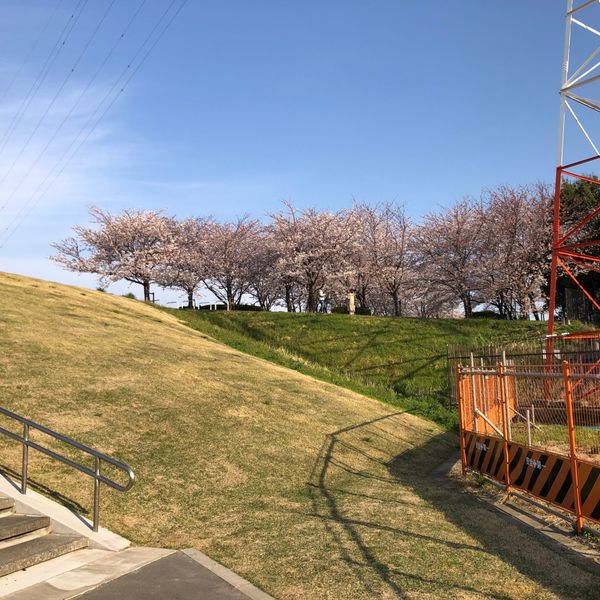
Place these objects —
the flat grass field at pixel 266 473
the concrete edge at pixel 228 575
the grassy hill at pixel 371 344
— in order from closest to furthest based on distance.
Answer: the concrete edge at pixel 228 575 < the flat grass field at pixel 266 473 < the grassy hill at pixel 371 344

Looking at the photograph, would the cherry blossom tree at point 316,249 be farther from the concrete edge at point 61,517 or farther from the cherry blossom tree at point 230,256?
the concrete edge at point 61,517

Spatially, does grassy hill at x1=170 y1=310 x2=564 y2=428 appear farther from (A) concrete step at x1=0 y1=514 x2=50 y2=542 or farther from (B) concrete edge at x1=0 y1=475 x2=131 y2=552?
(A) concrete step at x1=0 y1=514 x2=50 y2=542

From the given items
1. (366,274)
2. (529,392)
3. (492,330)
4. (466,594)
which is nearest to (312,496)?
(466,594)

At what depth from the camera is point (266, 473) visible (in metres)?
10.0

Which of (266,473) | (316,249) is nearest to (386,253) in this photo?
(316,249)

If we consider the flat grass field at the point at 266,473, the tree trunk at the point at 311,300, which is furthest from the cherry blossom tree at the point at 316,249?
the flat grass field at the point at 266,473

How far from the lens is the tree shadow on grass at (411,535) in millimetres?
5898

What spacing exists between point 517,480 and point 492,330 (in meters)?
24.7

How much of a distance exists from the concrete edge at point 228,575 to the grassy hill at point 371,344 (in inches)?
539

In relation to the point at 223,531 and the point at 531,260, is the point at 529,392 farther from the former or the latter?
the point at 531,260

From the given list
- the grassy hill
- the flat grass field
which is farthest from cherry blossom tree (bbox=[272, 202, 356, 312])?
the flat grass field

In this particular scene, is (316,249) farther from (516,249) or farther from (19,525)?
(19,525)

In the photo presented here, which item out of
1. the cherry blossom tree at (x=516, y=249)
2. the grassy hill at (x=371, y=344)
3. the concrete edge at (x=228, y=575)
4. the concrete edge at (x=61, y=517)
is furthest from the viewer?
the cherry blossom tree at (x=516, y=249)

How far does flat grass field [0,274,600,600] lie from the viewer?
6.24 m
